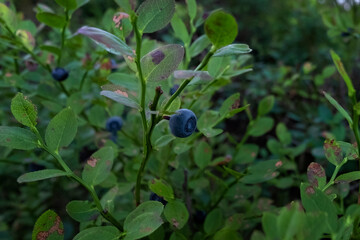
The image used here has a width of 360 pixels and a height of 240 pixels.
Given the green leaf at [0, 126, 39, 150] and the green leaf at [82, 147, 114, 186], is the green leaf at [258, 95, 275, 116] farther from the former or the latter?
the green leaf at [0, 126, 39, 150]

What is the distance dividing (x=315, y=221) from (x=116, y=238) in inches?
13.1

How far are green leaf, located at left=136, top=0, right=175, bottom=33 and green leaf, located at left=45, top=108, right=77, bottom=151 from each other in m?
0.24

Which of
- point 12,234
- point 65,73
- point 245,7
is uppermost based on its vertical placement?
point 65,73

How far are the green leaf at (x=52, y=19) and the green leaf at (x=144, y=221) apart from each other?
2.02 feet

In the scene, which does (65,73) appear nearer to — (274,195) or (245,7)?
(274,195)

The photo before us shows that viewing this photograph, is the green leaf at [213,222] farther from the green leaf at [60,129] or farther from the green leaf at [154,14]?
the green leaf at [154,14]

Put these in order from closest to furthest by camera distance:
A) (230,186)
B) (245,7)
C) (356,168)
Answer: (356,168) < (230,186) < (245,7)

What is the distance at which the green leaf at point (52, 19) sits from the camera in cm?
94

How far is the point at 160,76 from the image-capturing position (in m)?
0.57

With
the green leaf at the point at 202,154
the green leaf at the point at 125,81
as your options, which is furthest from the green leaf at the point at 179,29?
the green leaf at the point at 202,154

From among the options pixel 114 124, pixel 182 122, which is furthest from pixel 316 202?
pixel 114 124

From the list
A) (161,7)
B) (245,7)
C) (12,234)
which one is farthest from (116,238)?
(245,7)

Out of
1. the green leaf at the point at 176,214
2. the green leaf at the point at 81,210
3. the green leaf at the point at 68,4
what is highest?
the green leaf at the point at 68,4

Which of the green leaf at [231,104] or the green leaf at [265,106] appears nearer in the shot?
the green leaf at [231,104]
